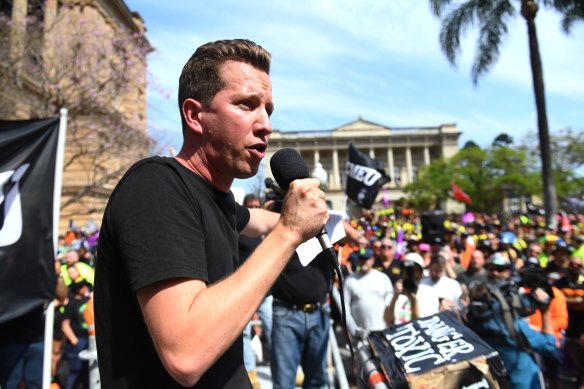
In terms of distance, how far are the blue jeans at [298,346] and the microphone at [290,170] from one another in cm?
253

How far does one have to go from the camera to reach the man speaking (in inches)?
43.9

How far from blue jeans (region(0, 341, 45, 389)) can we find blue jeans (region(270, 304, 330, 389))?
225 cm

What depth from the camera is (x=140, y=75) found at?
63.5 feet

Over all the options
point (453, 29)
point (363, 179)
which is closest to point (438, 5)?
point (453, 29)

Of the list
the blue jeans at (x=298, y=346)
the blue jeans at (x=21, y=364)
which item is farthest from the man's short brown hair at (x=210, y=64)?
the blue jeans at (x=21, y=364)

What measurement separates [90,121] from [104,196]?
264 inches

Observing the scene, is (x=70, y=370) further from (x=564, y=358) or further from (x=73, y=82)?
(x=73, y=82)

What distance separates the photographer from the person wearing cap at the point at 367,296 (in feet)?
18.5

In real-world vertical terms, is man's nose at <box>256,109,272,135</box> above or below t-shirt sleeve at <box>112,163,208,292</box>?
above

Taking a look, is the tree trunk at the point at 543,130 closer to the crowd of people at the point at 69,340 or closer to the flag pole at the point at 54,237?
the crowd of people at the point at 69,340

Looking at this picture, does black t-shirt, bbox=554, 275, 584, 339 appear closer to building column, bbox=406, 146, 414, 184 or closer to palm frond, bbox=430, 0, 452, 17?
palm frond, bbox=430, 0, 452, 17

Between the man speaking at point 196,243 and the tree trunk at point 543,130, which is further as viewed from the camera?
the tree trunk at point 543,130

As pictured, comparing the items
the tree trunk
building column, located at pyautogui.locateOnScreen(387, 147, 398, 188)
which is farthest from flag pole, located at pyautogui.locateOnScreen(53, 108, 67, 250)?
building column, located at pyautogui.locateOnScreen(387, 147, 398, 188)

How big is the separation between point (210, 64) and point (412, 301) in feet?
11.8
